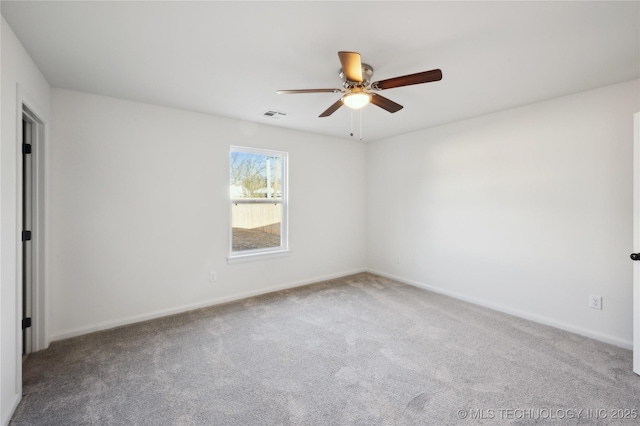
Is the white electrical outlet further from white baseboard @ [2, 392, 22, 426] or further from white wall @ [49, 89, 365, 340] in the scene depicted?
white baseboard @ [2, 392, 22, 426]

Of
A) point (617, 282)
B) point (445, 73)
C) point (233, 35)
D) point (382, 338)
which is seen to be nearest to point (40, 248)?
point (233, 35)

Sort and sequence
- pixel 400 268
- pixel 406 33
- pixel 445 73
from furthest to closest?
pixel 400 268 < pixel 445 73 < pixel 406 33

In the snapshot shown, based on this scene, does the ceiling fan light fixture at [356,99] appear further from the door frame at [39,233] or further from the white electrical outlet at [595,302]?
the white electrical outlet at [595,302]

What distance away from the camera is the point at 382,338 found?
2.75m

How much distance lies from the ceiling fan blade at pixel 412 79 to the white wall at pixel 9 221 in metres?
2.39

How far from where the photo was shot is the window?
3.92m

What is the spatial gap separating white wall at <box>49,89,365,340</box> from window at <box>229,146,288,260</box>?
0.15 m

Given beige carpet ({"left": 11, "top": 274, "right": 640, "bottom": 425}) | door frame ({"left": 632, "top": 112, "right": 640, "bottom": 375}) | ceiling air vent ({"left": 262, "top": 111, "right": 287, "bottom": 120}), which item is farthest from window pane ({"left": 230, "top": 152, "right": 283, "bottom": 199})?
door frame ({"left": 632, "top": 112, "right": 640, "bottom": 375})

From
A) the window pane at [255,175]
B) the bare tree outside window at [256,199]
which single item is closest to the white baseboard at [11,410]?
the bare tree outside window at [256,199]

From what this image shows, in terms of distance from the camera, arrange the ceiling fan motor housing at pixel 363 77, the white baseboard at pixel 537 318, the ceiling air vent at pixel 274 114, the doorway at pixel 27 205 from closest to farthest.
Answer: the ceiling fan motor housing at pixel 363 77 → the doorway at pixel 27 205 → the white baseboard at pixel 537 318 → the ceiling air vent at pixel 274 114

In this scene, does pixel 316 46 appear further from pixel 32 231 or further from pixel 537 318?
pixel 537 318

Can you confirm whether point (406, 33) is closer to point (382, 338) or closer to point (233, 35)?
point (233, 35)

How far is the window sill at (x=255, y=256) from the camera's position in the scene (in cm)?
379

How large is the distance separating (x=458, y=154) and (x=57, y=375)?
4777 millimetres
